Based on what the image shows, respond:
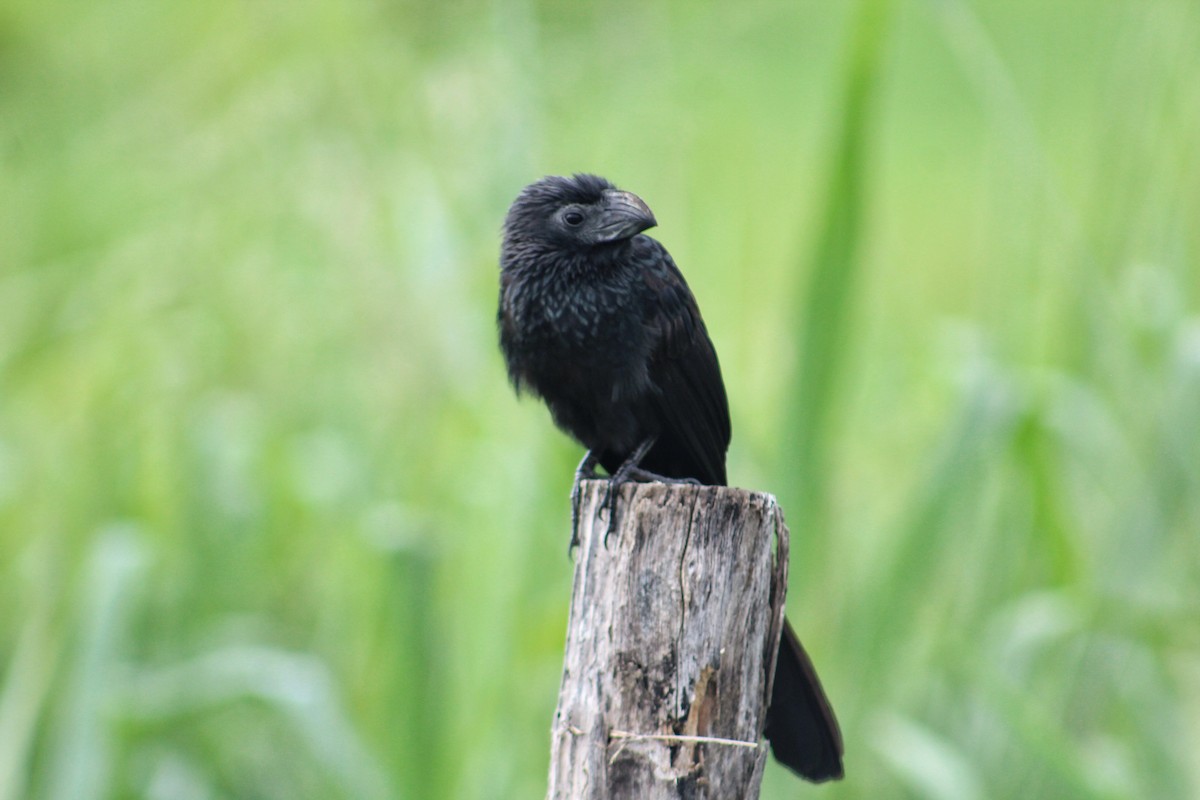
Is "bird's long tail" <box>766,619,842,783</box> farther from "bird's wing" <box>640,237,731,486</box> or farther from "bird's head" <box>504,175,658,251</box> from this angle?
"bird's head" <box>504,175,658,251</box>

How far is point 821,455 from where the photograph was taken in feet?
7.30

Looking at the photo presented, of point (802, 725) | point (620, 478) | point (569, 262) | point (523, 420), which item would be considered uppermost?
point (569, 262)

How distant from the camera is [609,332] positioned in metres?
1.91

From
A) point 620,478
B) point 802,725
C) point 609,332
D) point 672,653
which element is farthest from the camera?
point 609,332

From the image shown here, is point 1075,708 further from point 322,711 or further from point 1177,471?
point 322,711

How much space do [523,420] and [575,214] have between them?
983mm

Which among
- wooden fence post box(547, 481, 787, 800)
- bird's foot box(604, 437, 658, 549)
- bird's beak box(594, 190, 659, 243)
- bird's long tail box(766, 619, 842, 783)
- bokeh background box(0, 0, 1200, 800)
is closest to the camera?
wooden fence post box(547, 481, 787, 800)

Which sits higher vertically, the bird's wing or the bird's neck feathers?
the bird's neck feathers

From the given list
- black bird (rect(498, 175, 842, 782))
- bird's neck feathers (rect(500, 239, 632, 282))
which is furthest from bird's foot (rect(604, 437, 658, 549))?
bird's neck feathers (rect(500, 239, 632, 282))

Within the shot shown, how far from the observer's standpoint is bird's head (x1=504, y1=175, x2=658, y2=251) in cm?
193

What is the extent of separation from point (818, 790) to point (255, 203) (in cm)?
234

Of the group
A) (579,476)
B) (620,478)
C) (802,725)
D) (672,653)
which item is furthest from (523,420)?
(672,653)

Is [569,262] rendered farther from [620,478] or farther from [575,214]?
[620,478]

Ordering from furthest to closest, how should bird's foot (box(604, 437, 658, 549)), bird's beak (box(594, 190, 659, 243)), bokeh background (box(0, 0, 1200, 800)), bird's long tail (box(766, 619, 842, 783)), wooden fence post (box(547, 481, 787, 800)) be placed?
bokeh background (box(0, 0, 1200, 800)), bird's beak (box(594, 190, 659, 243)), bird's long tail (box(766, 619, 842, 783)), bird's foot (box(604, 437, 658, 549)), wooden fence post (box(547, 481, 787, 800))
